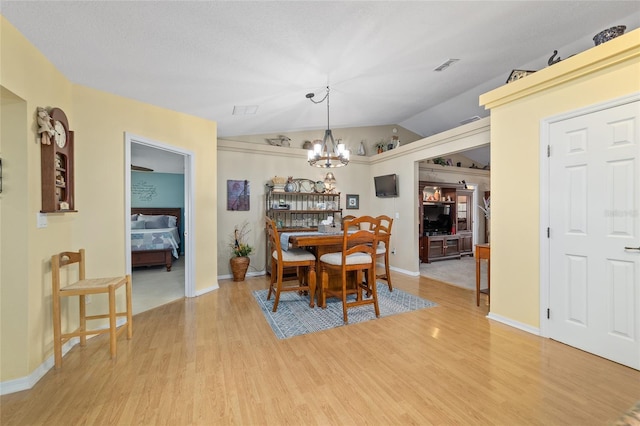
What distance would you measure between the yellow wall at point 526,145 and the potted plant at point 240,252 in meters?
3.58

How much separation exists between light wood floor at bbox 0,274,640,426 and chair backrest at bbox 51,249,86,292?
65 centimetres

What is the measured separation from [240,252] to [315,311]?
2004 mm

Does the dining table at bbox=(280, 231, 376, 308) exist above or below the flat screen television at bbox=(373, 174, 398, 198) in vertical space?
below

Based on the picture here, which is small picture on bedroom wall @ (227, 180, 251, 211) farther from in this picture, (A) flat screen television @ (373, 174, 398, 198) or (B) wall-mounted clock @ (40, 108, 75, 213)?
(A) flat screen television @ (373, 174, 398, 198)

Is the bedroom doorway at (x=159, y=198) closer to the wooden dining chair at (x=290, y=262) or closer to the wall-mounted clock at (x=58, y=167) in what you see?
the wall-mounted clock at (x=58, y=167)

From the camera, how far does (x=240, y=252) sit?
4.54 metres

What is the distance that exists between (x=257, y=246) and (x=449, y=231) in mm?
4992

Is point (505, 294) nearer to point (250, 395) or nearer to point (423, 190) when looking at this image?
point (250, 395)

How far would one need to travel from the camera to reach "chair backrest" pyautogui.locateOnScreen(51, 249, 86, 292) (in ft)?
6.64

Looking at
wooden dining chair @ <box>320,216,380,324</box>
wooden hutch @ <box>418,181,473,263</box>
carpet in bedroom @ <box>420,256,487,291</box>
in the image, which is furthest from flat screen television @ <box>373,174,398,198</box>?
wooden dining chair @ <box>320,216,380,324</box>

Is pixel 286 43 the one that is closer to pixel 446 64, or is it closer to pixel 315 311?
pixel 446 64

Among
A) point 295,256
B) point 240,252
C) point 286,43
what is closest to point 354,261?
point 295,256

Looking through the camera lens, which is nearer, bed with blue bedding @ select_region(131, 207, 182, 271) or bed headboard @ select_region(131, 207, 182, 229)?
bed with blue bedding @ select_region(131, 207, 182, 271)

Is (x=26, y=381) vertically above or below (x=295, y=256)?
below
